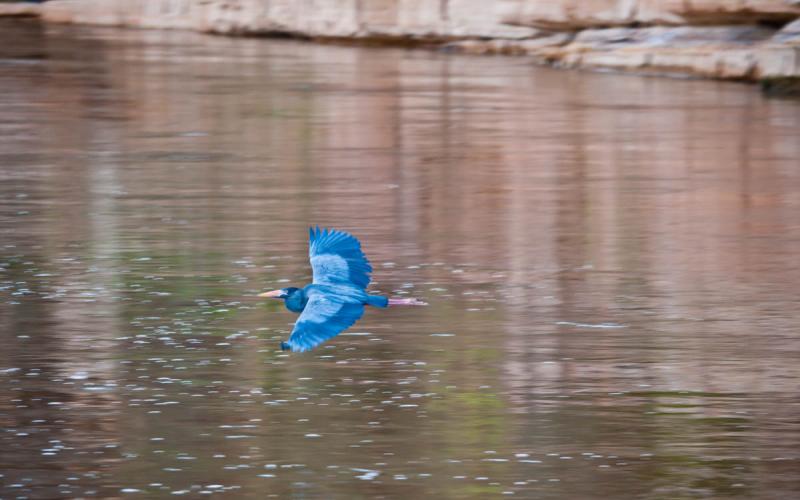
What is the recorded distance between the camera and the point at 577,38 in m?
29.2

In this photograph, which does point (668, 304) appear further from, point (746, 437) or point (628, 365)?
point (746, 437)

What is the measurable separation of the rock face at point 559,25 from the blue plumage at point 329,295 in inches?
658

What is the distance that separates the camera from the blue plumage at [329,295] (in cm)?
610

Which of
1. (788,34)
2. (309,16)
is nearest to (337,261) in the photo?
(788,34)

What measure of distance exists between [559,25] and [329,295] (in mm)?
23981

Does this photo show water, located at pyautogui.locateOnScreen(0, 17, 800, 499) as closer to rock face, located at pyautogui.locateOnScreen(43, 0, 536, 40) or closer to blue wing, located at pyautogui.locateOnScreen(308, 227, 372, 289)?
blue wing, located at pyautogui.locateOnScreen(308, 227, 372, 289)

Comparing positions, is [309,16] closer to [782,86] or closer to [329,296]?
[782,86]

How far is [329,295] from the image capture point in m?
6.52

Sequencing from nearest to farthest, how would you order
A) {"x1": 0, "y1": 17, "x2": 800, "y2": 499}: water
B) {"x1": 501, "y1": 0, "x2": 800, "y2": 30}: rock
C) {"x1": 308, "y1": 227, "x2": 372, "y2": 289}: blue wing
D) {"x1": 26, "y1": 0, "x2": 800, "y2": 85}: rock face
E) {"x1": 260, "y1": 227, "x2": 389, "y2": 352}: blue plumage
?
{"x1": 0, "y1": 17, "x2": 800, "y2": 499}: water → {"x1": 260, "y1": 227, "x2": 389, "y2": 352}: blue plumage → {"x1": 308, "y1": 227, "x2": 372, "y2": 289}: blue wing → {"x1": 26, "y1": 0, "x2": 800, "y2": 85}: rock face → {"x1": 501, "y1": 0, "x2": 800, "y2": 30}: rock

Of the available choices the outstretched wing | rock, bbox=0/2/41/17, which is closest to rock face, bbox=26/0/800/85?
rock, bbox=0/2/41/17

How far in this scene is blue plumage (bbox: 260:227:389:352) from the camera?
240 inches

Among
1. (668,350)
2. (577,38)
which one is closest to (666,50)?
(577,38)

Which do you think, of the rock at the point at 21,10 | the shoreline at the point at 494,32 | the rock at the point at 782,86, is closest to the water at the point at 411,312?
the rock at the point at 782,86

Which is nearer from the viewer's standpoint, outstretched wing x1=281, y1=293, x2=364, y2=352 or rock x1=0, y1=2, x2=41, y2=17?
outstretched wing x1=281, y1=293, x2=364, y2=352
